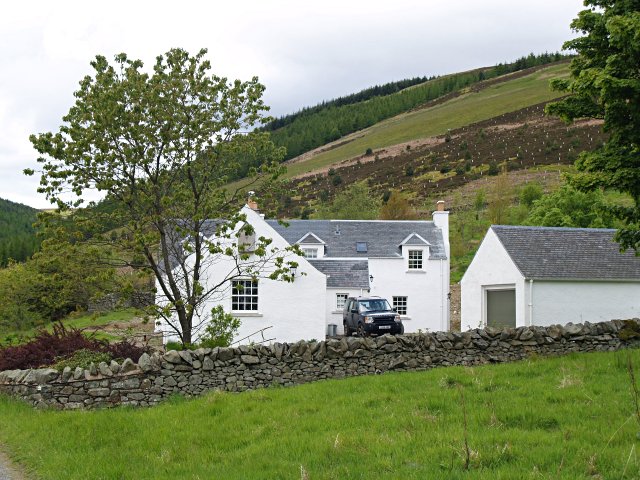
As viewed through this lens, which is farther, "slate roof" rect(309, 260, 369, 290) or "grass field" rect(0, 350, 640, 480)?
"slate roof" rect(309, 260, 369, 290)

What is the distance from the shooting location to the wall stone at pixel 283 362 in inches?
515

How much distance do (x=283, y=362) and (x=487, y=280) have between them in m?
14.9

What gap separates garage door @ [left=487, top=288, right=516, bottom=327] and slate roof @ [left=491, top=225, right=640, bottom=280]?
154cm

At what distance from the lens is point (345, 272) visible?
3647 centimetres

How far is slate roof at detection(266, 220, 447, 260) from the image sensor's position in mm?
37844

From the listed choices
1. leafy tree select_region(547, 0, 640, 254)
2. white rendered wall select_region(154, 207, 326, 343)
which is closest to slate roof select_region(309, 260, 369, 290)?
white rendered wall select_region(154, 207, 326, 343)

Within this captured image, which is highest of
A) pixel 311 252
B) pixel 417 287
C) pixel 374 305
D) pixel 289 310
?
pixel 311 252

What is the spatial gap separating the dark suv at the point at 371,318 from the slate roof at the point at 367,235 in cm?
749

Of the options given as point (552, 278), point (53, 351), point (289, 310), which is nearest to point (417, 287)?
point (289, 310)

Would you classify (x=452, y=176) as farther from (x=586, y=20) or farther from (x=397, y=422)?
(x=397, y=422)

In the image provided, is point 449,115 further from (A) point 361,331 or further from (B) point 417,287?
(A) point 361,331

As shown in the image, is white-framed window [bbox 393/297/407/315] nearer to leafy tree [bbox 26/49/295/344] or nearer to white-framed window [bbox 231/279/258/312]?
white-framed window [bbox 231/279/258/312]

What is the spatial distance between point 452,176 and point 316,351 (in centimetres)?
7457

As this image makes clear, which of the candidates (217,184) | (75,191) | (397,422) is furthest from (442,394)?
(75,191)
